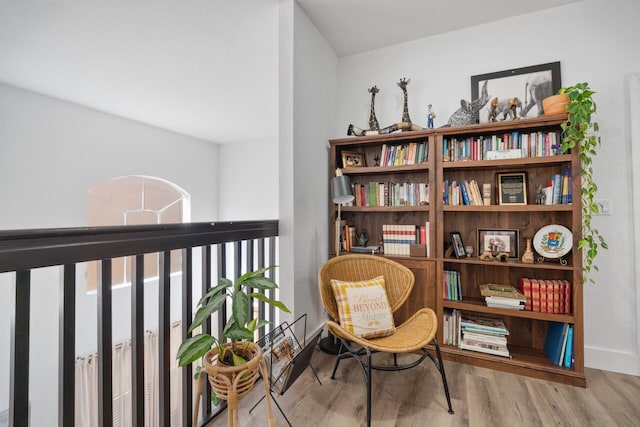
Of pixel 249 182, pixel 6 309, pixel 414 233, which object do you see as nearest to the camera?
pixel 414 233

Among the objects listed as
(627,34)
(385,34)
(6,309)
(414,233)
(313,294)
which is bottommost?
(6,309)

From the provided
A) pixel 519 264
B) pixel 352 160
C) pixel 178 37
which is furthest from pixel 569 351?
pixel 178 37

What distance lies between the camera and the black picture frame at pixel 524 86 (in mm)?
2174

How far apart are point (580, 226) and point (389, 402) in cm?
163

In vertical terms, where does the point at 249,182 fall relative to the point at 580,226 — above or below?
above

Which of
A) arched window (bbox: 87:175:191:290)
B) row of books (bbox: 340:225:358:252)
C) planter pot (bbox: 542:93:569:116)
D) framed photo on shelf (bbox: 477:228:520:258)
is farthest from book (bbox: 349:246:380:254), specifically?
arched window (bbox: 87:175:191:290)

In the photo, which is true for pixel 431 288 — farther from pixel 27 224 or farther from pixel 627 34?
pixel 27 224

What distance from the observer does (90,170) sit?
11.7 feet

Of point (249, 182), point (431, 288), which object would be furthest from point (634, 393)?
point (249, 182)

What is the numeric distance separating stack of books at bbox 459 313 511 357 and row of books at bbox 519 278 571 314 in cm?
25

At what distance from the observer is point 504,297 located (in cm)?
204

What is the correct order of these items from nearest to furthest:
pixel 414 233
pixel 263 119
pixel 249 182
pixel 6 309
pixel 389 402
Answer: pixel 389 402, pixel 414 233, pixel 6 309, pixel 263 119, pixel 249 182

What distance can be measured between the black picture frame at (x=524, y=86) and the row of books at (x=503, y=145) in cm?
22

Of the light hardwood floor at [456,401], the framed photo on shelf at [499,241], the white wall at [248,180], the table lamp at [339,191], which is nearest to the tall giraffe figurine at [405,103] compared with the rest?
the table lamp at [339,191]
